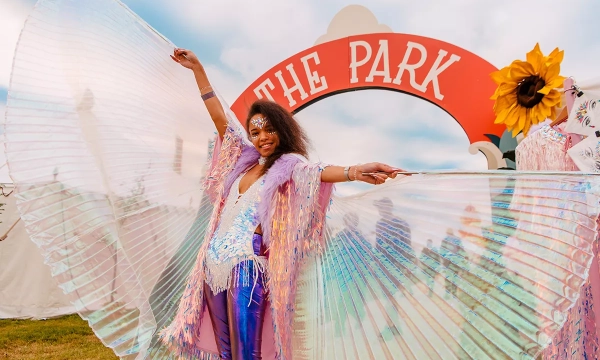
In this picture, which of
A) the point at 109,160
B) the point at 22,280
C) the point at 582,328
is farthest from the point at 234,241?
the point at 22,280

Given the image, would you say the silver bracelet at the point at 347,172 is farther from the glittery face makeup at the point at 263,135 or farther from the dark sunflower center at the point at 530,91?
the dark sunflower center at the point at 530,91

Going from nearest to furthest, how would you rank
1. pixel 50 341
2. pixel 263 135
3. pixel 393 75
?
pixel 263 135 < pixel 393 75 < pixel 50 341

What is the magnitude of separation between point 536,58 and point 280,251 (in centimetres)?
161

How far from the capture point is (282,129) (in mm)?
1701

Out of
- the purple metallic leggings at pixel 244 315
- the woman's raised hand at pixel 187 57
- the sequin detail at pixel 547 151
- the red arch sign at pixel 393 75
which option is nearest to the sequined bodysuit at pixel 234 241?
the purple metallic leggings at pixel 244 315

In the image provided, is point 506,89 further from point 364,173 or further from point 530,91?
point 364,173

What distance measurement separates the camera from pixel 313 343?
1621mm

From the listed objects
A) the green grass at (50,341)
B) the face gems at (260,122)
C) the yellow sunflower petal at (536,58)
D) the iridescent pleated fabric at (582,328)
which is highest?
the yellow sunflower petal at (536,58)

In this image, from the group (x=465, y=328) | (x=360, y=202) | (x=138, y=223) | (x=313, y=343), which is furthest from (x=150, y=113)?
(x=465, y=328)

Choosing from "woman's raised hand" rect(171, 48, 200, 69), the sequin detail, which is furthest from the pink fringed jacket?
the sequin detail

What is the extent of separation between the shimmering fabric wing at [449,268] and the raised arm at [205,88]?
0.61 metres

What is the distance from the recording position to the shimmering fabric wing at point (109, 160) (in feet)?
5.24

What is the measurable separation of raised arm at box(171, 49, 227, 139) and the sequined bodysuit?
14.3 inches

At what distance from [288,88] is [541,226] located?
2805mm
